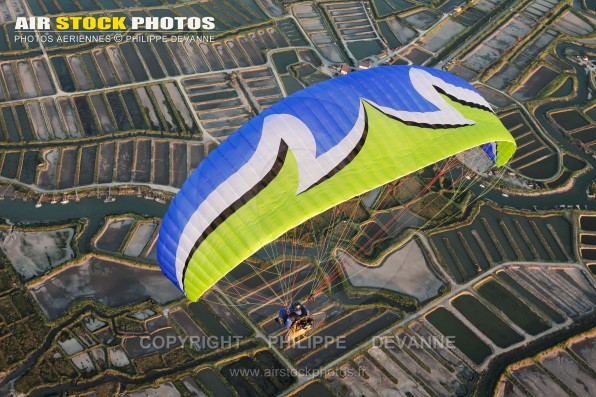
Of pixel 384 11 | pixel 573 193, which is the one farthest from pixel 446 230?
pixel 384 11

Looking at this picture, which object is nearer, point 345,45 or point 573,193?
point 573,193

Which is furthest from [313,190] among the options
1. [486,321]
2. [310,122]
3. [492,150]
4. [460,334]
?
[486,321]

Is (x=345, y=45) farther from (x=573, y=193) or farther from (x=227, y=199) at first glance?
(x=227, y=199)

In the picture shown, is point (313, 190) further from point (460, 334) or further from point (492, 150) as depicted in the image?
point (460, 334)

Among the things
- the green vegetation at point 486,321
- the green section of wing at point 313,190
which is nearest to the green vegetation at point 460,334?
the green vegetation at point 486,321

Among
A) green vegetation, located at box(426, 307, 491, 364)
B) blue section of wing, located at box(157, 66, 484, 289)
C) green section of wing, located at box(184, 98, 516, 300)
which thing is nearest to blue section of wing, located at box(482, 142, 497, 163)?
green section of wing, located at box(184, 98, 516, 300)

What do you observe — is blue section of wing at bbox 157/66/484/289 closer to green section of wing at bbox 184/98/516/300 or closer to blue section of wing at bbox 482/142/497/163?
green section of wing at bbox 184/98/516/300

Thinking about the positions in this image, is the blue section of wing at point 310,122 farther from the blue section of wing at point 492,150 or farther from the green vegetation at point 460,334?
the green vegetation at point 460,334
